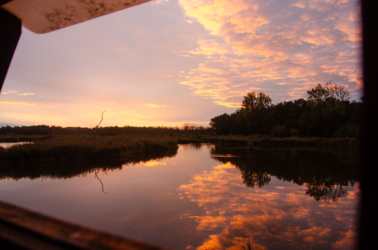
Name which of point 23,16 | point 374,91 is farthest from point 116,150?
point 374,91

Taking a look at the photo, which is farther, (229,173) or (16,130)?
(16,130)

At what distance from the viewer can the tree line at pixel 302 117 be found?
28.7 m

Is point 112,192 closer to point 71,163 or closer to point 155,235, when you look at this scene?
point 155,235

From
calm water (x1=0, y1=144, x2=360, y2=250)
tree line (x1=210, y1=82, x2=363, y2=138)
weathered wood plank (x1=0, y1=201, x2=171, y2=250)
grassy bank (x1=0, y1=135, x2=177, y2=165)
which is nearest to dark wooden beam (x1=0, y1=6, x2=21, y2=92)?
weathered wood plank (x1=0, y1=201, x2=171, y2=250)

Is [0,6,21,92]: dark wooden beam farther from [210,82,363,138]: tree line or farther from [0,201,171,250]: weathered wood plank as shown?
[210,82,363,138]: tree line

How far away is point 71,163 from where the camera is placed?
37.9ft

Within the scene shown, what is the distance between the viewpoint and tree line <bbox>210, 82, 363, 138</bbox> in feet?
94.3

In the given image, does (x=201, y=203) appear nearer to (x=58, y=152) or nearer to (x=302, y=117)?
(x=58, y=152)

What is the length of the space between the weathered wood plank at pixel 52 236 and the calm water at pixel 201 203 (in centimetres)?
352

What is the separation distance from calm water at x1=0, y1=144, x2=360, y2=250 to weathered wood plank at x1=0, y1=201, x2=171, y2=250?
11.6ft

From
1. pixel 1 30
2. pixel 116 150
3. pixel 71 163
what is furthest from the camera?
pixel 116 150

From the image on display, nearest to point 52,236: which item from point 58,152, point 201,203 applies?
point 201,203

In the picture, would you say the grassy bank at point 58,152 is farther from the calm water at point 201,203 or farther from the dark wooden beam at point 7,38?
the dark wooden beam at point 7,38

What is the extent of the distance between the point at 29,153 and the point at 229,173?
10.3m
